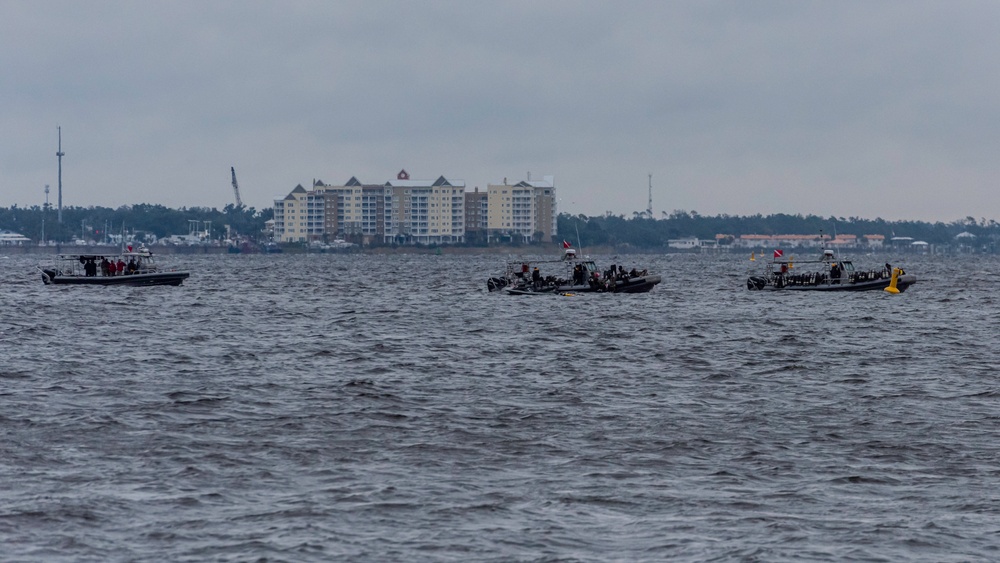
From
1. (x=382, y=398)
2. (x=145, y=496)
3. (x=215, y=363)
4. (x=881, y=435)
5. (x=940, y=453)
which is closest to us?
(x=145, y=496)

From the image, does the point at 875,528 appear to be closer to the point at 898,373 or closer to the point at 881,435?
the point at 881,435

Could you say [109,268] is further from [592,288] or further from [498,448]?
[498,448]

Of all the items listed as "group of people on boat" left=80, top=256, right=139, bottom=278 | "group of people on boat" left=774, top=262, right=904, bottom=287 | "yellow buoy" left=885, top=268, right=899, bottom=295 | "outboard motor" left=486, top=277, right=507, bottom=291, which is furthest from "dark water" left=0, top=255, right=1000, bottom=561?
"group of people on boat" left=80, top=256, right=139, bottom=278

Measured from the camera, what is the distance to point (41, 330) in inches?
2271

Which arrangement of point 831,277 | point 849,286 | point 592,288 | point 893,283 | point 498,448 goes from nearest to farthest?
point 498,448
point 592,288
point 849,286
point 831,277
point 893,283

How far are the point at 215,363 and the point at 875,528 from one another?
27.6 metres

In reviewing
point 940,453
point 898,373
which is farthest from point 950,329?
point 940,453

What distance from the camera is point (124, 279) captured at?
94.2 meters

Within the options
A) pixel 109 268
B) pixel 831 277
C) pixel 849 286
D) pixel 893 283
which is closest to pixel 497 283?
pixel 831 277

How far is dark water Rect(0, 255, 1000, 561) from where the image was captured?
727 inches

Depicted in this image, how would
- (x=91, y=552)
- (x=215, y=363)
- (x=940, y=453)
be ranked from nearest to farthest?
(x=91, y=552) → (x=940, y=453) → (x=215, y=363)

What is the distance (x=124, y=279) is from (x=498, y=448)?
241ft

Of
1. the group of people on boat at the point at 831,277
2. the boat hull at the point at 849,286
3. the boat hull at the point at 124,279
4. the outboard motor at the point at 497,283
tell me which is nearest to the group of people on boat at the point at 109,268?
the boat hull at the point at 124,279

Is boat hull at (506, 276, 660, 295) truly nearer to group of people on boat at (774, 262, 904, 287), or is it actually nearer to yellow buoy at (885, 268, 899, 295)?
group of people on boat at (774, 262, 904, 287)
